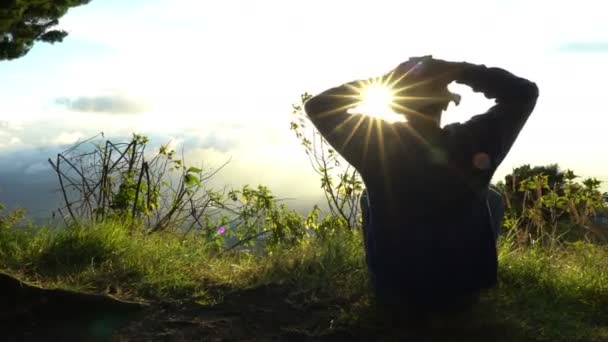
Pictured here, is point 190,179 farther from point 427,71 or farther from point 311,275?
point 427,71

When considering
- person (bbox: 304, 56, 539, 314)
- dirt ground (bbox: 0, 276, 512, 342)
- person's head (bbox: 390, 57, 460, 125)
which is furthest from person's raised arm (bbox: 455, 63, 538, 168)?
dirt ground (bbox: 0, 276, 512, 342)

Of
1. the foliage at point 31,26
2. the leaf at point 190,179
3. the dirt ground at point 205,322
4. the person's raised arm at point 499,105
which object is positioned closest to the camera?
the person's raised arm at point 499,105

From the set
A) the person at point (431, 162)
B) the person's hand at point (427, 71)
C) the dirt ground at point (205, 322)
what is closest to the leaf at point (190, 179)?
the dirt ground at point (205, 322)

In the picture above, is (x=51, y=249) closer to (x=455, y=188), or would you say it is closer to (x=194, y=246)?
(x=194, y=246)

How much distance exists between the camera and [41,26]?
6758 mm

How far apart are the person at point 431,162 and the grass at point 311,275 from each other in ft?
1.75

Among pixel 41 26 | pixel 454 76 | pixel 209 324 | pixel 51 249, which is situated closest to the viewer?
pixel 454 76

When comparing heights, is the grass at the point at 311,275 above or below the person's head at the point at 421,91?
below

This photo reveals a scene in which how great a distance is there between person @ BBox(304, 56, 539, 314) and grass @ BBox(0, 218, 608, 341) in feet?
1.75

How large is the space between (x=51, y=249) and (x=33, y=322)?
145 cm

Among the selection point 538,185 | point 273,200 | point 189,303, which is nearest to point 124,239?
point 189,303

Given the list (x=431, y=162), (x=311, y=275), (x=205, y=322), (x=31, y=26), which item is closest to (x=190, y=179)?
(x=31, y=26)

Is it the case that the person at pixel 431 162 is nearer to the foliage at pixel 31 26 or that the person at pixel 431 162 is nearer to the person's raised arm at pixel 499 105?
the person's raised arm at pixel 499 105

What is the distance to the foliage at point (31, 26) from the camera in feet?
21.0
